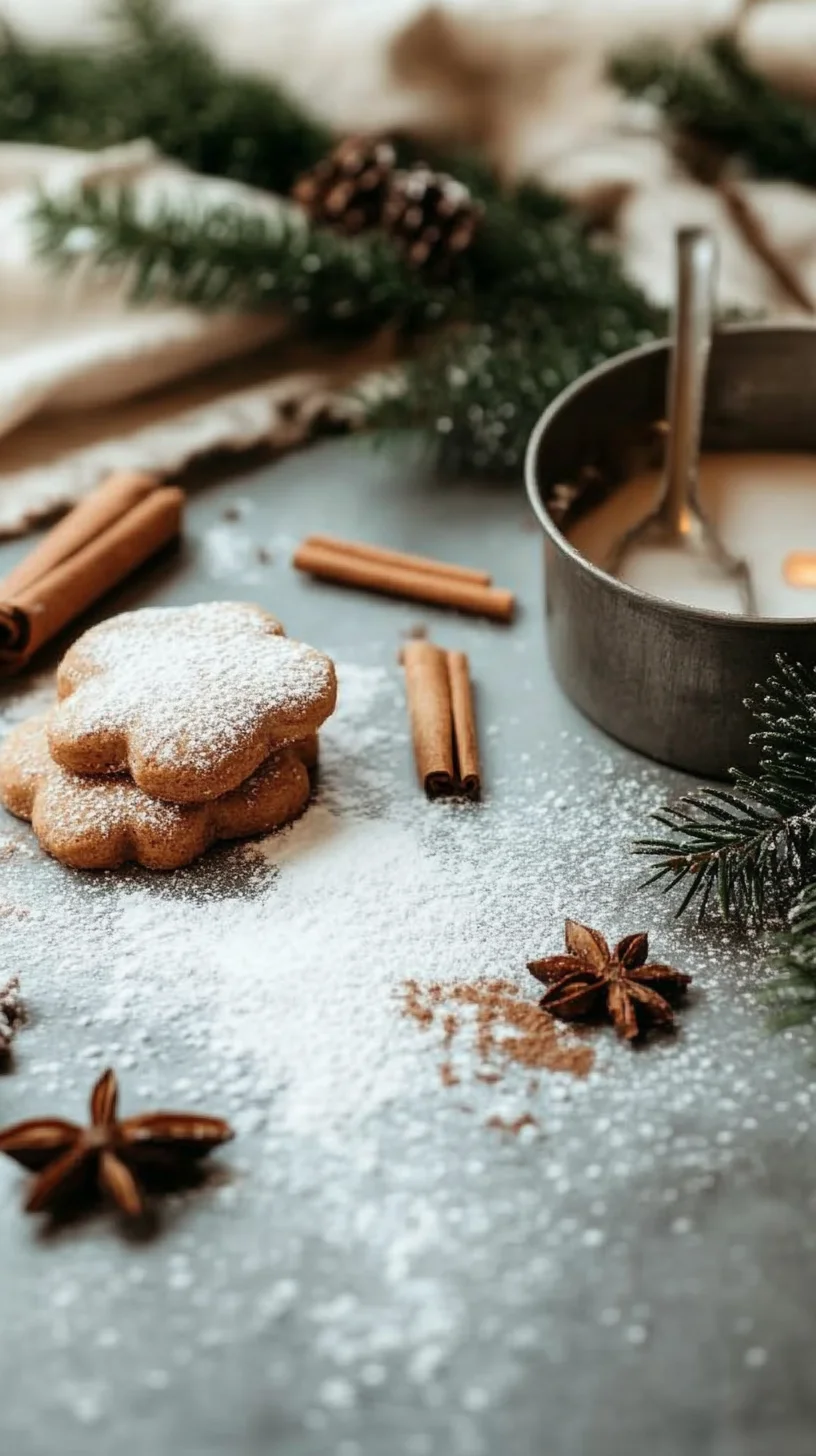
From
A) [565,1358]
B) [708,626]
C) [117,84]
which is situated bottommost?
[565,1358]

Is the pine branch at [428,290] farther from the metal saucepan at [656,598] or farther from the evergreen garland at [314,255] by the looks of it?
the metal saucepan at [656,598]

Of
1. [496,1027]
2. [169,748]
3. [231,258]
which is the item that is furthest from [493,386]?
[496,1027]

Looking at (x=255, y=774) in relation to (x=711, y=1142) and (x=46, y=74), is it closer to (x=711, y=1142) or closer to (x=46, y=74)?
(x=711, y=1142)

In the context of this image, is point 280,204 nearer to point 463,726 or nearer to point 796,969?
point 463,726

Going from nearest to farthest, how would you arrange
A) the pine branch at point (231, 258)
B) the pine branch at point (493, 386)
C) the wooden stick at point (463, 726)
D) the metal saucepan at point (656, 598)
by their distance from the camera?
the metal saucepan at point (656, 598) < the wooden stick at point (463, 726) < the pine branch at point (493, 386) < the pine branch at point (231, 258)

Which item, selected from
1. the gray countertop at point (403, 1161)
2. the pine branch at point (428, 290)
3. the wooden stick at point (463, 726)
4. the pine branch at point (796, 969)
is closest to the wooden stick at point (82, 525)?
the gray countertop at point (403, 1161)

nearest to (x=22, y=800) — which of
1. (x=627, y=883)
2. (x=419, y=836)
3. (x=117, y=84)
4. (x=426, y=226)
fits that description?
(x=419, y=836)

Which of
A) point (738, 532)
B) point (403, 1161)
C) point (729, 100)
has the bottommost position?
point (403, 1161)
